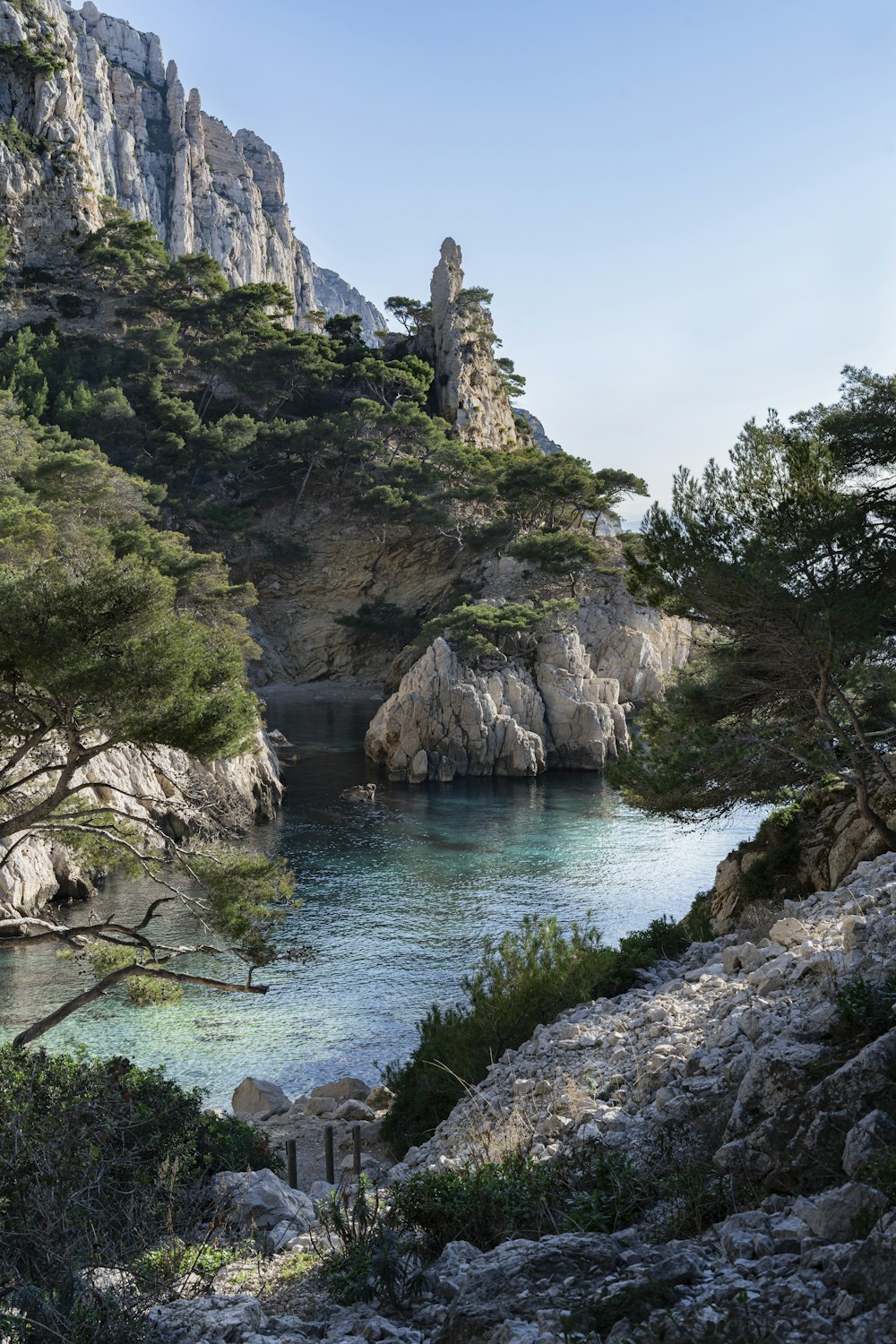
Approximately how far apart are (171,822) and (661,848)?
15577 millimetres

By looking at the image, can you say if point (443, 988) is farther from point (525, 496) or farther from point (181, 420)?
point (181, 420)

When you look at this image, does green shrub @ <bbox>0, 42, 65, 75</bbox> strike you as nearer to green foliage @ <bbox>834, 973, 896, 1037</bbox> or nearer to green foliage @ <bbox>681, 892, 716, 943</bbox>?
green foliage @ <bbox>681, 892, 716, 943</bbox>

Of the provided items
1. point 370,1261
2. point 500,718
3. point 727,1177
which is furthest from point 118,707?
point 500,718

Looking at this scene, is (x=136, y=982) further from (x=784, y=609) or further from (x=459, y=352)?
(x=459, y=352)

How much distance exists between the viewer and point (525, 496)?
51.4 meters

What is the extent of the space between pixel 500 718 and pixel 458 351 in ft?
102

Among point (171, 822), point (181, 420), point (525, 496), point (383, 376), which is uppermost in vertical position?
point (383, 376)

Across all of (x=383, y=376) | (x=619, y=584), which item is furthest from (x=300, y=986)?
(x=383, y=376)

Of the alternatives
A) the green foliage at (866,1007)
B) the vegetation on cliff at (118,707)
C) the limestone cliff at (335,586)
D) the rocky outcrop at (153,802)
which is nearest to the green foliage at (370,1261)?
the green foliage at (866,1007)

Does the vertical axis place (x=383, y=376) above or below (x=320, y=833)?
above

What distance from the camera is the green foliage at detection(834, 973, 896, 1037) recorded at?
5.74 metres

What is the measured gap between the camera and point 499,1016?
11570mm

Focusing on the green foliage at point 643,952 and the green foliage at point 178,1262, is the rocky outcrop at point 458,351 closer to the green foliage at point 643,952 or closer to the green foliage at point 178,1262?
the green foliage at point 643,952

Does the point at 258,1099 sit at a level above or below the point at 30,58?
below
